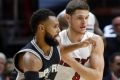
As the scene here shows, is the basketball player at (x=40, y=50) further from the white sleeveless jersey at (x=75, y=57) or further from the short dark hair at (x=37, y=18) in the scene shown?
the white sleeveless jersey at (x=75, y=57)

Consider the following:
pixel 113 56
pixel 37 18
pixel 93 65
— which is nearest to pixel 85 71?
pixel 93 65

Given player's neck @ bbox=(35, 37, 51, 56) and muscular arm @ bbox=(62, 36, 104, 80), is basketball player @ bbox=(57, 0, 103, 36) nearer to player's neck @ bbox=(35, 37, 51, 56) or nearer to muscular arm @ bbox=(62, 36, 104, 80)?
muscular arm @ bbox=(62, 36, 104, 80)

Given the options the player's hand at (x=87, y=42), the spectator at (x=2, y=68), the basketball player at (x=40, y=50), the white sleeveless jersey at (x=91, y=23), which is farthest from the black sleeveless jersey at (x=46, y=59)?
the spectator at (x=2, y=68)

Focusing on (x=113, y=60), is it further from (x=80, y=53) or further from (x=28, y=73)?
(x=28, y=73)

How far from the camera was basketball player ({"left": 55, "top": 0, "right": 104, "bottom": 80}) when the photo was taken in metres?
5.42

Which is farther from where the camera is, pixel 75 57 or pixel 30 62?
pixel 75 57

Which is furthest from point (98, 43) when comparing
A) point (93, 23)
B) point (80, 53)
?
point (93, 23)

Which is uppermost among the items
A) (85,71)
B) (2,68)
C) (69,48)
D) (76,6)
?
(76,6)

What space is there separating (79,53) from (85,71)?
1.02 feet

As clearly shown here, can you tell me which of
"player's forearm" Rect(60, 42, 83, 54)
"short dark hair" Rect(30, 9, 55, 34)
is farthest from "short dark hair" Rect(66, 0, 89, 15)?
"short dark hair" Rect(30, 9, 55, 34)

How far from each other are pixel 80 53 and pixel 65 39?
21cm

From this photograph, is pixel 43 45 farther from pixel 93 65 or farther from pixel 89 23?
pixel 89 23

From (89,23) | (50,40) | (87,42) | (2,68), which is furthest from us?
(2,68)

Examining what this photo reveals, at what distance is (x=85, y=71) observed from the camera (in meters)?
5.40
